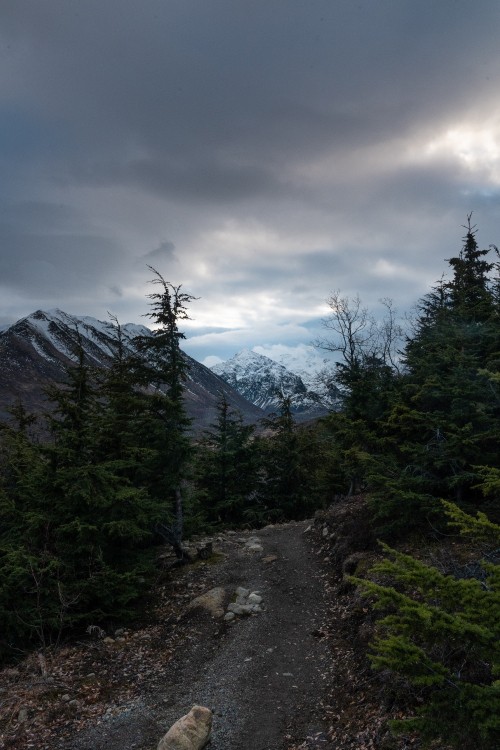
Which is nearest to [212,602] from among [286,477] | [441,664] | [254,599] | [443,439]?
[254,599]

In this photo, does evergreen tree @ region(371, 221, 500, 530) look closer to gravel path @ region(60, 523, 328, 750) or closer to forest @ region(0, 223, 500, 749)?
forest @ region(0, 223, 500, 749)

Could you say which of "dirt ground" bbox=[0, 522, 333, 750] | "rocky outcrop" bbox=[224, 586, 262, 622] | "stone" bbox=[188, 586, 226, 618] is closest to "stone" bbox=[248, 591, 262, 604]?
"rocky outcrop" bbox=[224, 586, 262, 622]

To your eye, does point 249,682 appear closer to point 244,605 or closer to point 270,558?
point 244,605

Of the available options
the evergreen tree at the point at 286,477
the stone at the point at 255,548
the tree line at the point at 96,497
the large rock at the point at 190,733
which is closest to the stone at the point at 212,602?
the tree line at the point at 96,497

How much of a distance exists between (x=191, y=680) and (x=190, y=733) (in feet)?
9.08

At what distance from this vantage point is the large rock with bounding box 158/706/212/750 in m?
8.02

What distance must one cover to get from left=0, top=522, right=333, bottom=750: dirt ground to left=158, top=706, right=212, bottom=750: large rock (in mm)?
357

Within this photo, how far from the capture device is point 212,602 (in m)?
14.6

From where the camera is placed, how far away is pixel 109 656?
1230 centimetres

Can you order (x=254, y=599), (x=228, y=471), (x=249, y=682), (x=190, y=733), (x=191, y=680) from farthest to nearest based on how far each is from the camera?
(x=228, y=471) < (x=254, y=599) < (x=191, y=680) < (x=249, y=682) < (x=190, y=733)

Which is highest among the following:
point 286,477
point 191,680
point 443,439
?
point 443,439

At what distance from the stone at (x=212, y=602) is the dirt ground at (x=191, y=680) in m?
0.24

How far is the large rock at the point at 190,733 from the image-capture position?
802 cm

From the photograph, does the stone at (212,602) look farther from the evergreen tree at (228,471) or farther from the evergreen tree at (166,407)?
the evergreen tree at (228,471)
